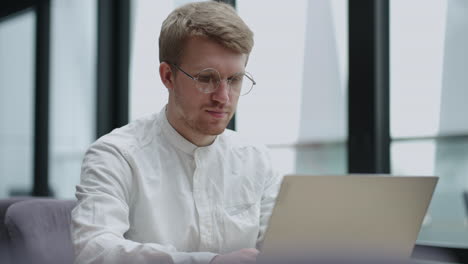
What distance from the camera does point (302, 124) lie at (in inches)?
112

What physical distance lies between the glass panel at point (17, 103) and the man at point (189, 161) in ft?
13.0

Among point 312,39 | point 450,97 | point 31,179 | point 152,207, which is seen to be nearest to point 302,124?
point 312,39

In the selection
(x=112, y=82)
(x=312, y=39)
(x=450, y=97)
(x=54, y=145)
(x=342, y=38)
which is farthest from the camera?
(x=54, y=145)

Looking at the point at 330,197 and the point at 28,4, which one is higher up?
the point at 28,4

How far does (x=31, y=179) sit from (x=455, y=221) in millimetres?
4081

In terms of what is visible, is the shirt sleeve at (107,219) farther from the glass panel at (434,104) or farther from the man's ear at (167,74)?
the glass panel at (434,104)

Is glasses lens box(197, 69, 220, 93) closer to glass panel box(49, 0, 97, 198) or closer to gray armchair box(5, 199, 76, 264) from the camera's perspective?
gray armchair box(5, 199, 76, 264)

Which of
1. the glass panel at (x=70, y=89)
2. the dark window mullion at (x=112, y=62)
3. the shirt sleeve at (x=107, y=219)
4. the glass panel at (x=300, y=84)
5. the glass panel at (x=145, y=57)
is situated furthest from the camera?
the glass panel at (x=70, y=89)

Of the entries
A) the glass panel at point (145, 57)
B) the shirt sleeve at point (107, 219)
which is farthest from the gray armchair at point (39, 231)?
the glass panel at point (145, 57)

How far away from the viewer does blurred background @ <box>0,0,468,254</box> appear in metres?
2.21

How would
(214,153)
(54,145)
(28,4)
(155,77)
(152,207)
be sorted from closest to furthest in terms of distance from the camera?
(152,207), (214,153), (155,77), (54,145), (28,4)

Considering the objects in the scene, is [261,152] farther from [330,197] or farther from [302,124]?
[302,124]

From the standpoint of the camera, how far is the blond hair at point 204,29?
1406 millimetres

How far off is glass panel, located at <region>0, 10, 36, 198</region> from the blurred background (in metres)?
0.70
